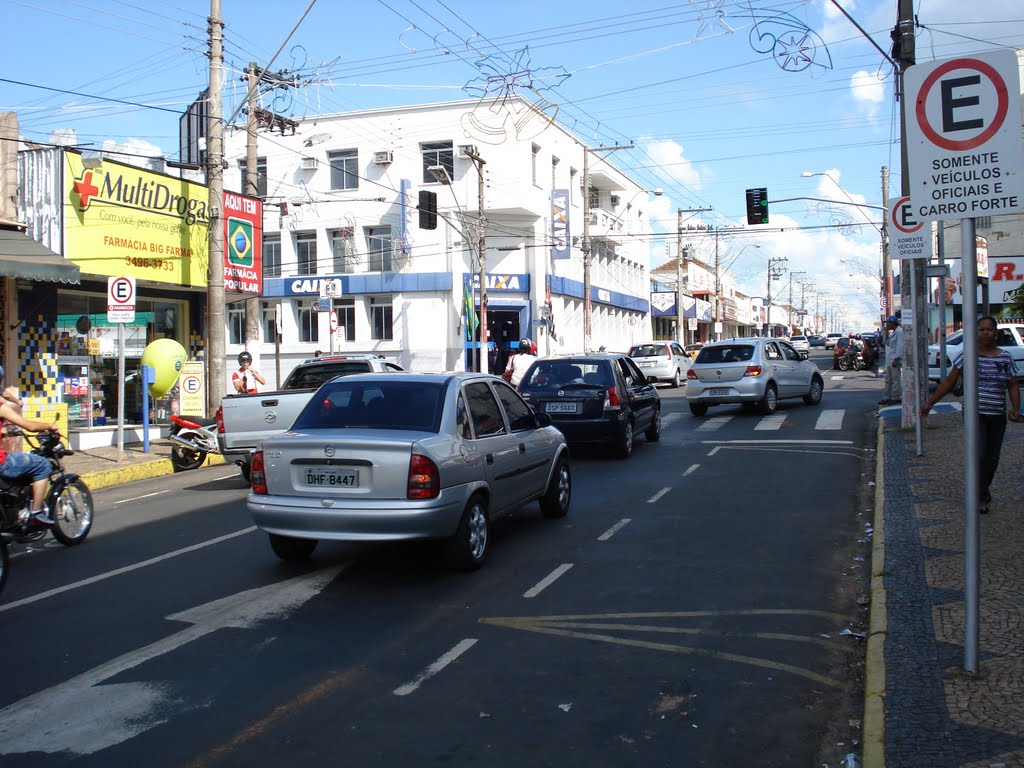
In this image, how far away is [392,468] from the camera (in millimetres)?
6988

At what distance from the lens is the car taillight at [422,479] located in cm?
697

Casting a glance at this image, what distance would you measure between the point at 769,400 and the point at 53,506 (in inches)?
613

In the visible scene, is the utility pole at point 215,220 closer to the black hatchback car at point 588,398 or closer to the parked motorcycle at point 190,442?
the parked motorcycle at point 190,442

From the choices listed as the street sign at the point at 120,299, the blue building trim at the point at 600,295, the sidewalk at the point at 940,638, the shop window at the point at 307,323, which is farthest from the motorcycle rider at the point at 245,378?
the shop window at the point at 307,323

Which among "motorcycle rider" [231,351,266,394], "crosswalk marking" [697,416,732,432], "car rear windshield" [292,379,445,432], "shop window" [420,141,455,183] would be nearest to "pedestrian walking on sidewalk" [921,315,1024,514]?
"car rear windshield" [292,379,445,432]

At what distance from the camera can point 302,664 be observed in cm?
548

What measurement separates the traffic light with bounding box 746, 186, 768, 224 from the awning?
66.7 ft

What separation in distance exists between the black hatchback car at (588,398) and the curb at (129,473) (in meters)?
6.27

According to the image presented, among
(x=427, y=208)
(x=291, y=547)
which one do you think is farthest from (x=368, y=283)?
A: (x=291, y=547)

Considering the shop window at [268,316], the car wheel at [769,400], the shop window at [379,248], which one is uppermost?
the shop window at [379,248]

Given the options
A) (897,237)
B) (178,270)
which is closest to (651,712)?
(897,237)

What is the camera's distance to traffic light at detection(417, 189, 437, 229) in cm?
3303

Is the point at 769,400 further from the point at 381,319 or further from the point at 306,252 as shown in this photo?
the point at 306,252

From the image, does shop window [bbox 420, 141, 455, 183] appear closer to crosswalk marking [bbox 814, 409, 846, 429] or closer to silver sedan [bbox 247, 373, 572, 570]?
crosswalk marking [bbox 814, 409, 846, 429]
